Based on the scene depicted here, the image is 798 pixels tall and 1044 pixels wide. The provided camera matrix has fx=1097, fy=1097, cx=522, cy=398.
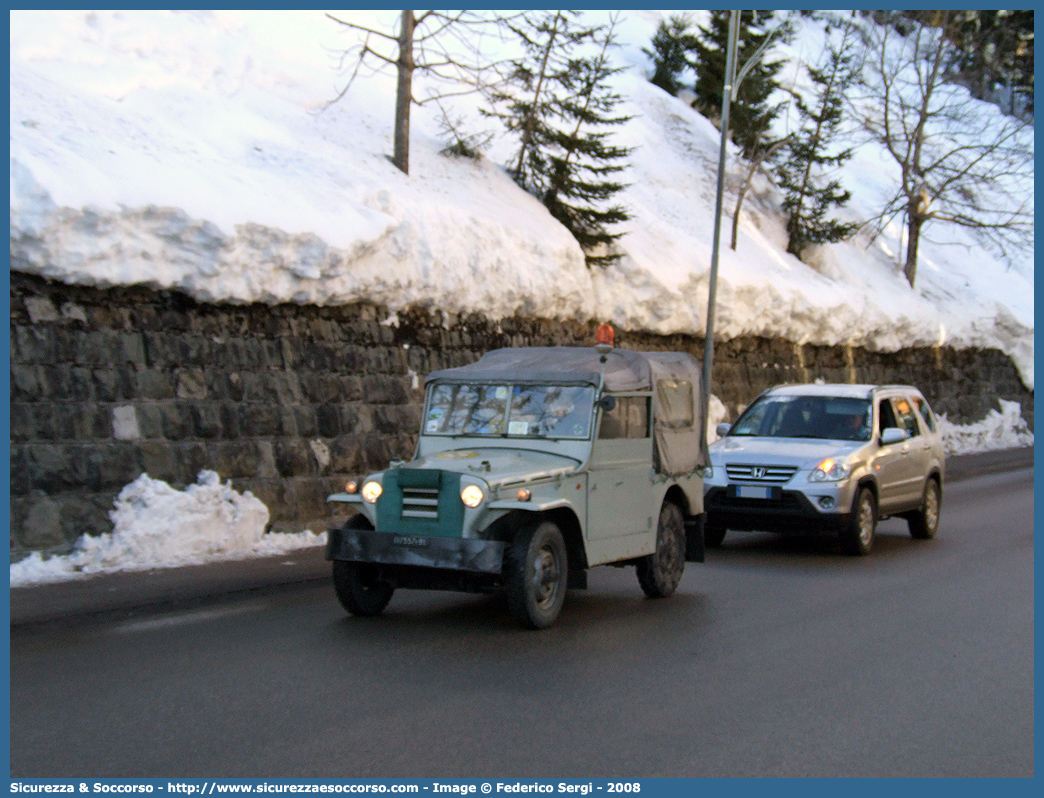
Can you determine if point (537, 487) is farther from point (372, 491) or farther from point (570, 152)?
Result: point (570, 152)

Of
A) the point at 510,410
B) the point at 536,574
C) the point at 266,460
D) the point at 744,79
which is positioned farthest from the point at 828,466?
the point at 744,79

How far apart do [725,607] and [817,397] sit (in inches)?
206

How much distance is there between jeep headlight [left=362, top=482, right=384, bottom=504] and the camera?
802cm

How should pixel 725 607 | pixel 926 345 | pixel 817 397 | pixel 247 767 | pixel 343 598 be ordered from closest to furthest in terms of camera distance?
pixel 247 767
pixel 343 598
pixel 725 607
pixel 817 397
pixel 926 345

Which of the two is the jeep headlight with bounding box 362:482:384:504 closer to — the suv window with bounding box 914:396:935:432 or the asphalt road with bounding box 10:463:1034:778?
the asphalt road with bounding box 10:463:1034:778

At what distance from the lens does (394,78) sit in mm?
27578

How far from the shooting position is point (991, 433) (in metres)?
33.2

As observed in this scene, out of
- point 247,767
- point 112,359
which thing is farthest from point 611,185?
point 247,767

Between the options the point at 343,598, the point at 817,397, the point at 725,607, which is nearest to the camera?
the point at 343,598

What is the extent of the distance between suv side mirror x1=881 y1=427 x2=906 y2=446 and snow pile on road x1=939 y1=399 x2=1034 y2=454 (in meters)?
18.1

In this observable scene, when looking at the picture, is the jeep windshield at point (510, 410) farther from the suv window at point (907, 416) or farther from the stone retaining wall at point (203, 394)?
the suv window at point (907, 416)

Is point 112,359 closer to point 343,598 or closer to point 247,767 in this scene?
point 343,598

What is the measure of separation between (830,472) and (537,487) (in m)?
5.11

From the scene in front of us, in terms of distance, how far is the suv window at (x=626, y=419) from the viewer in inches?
346
